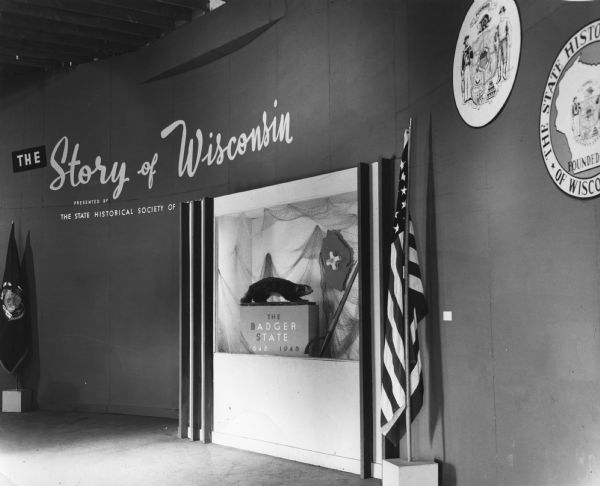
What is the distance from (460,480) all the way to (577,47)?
2.61 meters

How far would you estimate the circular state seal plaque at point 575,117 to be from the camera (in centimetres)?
320

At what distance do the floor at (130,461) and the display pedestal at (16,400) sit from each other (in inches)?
40.1

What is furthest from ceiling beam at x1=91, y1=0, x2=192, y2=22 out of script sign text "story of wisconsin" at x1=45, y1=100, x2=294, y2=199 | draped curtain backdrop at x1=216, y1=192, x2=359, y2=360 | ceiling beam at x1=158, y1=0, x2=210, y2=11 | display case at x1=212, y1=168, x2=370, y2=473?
draped curtain backdrop at x1=216, y1=192, x2=359, y2=360

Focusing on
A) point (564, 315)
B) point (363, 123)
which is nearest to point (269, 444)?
point (363, 123)

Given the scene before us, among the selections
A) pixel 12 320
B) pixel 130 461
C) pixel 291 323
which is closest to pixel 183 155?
pixel 291 323

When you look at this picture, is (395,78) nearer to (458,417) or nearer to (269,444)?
(458,417)

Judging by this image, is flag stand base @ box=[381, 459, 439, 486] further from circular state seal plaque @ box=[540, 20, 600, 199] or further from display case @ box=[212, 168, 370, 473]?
circular state seal plaque @ box=[540, 20, 600, 199]

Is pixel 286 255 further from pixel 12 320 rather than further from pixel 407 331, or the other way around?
pixel 12 320

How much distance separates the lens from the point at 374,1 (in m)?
5.20

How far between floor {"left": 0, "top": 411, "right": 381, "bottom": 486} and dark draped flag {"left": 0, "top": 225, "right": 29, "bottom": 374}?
4.12ft

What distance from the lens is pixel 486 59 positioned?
4.10 meters

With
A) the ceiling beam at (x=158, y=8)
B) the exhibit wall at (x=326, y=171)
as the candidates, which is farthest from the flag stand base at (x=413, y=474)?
the ceiling beam at (x=158, y=8)

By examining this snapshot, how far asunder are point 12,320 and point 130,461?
3.64m

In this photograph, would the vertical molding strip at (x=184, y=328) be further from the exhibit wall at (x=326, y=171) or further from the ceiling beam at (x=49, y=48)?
the ceiling beam at (x=49, y=48)
